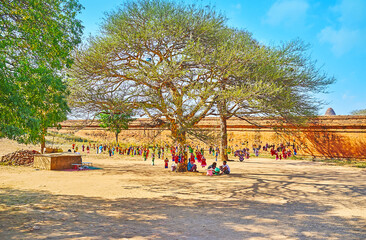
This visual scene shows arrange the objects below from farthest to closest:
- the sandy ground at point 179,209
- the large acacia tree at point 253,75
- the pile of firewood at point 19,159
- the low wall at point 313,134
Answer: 1. the low wall at point 313,134
2. the pile of firewood at point 19,159
3. the large acacia tree at point 253,75
4. the sandy ground at point 179,209

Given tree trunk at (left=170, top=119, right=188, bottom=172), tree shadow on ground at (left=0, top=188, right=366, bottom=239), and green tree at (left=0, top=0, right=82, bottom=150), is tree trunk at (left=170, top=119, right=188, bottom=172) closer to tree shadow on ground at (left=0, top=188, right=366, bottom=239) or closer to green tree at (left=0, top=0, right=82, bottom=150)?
tree shadow on ground at (left=0, top=188, right=366, bottom=239)

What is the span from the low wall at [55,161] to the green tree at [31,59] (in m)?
9.96

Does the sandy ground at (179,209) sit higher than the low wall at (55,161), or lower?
lower

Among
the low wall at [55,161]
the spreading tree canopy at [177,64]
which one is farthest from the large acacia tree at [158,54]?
the low wall at [55,161]

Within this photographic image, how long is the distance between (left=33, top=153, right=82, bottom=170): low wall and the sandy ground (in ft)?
11.4

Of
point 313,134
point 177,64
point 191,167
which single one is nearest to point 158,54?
point 177,64

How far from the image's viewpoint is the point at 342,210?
882cm

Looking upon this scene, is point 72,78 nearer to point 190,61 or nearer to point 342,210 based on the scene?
point 190,61

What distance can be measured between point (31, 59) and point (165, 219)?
599cm

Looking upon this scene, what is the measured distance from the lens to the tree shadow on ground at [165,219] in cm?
629

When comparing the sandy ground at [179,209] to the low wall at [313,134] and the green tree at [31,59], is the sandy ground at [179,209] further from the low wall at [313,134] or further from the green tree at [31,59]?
the low wall at [313,134]

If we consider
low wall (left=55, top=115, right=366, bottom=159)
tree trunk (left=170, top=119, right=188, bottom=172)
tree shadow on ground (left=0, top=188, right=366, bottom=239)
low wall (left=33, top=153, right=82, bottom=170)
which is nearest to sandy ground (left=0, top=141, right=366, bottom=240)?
tree shadow on ground (left=0, top=188, right=366, bottom=239)

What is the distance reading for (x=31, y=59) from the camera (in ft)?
27.0

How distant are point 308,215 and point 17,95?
8.43 m
